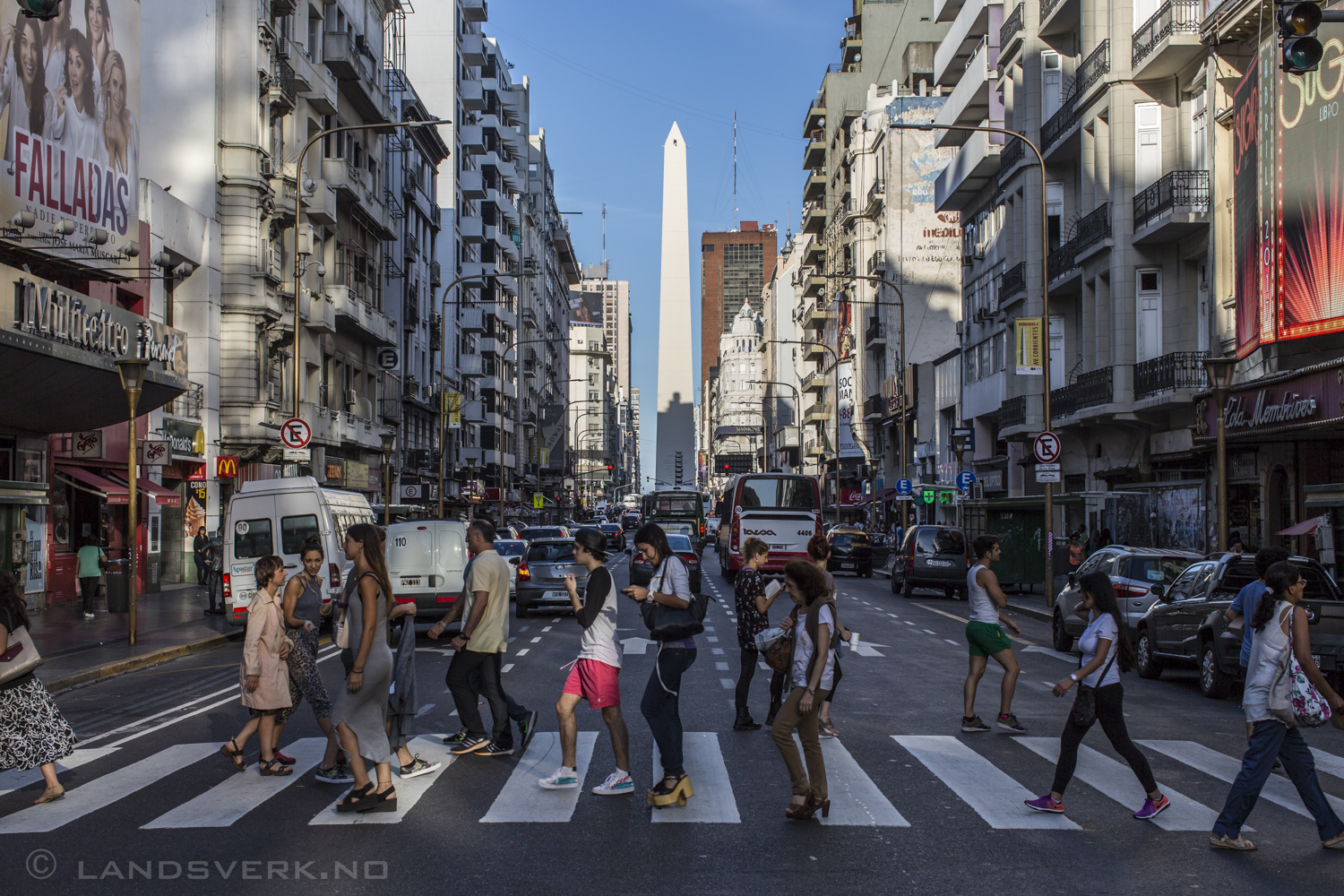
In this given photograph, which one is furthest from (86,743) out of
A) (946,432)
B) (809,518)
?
(946,432)

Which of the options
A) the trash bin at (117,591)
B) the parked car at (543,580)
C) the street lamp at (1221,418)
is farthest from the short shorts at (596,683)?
the trash bin at (117,591)

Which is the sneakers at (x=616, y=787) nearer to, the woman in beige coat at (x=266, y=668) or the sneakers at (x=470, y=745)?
the sneakers at (x=470, y=745)

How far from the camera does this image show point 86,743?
11.2 meters

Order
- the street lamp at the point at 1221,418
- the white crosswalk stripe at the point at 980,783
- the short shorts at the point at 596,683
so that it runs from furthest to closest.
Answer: the street lamp at the point at 1221,418 → the short shorts at the point at 596,683 → the white crosswalk stripe at the point at 980,783

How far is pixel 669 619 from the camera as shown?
856 cm

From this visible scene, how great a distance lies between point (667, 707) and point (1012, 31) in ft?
128

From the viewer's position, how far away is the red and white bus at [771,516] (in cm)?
3312

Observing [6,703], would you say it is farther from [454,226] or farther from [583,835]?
[454,226]

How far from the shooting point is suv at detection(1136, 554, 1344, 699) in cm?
1362

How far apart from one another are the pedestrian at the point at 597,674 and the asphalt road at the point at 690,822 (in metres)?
0.20

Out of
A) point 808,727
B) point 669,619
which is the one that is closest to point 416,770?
point 669,619

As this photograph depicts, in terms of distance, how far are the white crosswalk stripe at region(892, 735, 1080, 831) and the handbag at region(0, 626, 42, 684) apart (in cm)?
640

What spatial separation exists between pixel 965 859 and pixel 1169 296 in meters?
27.9

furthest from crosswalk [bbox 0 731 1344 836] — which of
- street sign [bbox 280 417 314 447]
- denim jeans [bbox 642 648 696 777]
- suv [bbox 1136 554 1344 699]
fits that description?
street sign [bbox 280 417 314 447]
